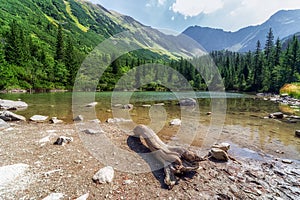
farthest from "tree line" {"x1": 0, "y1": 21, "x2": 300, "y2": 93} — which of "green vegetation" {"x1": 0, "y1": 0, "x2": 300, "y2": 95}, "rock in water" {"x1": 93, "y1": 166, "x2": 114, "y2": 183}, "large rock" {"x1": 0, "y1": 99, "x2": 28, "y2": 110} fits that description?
"rock in water" {"x1": 93, "y1": 166, "x2": 114, "y2": 183}

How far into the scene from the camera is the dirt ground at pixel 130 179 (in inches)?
174

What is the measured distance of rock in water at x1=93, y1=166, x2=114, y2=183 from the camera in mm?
4820

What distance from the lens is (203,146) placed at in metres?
8.59

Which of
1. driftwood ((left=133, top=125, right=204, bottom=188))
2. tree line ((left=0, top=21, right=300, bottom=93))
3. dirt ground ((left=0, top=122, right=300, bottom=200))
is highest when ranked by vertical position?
tree line ((left=0, top=21, right=300, bottom=93))

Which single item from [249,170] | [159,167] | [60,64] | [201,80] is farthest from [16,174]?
[201,80]

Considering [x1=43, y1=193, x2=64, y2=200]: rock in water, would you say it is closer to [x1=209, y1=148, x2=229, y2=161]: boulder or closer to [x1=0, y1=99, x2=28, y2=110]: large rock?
[x1=209, y1=148, x2=229, y2=161]: boulder

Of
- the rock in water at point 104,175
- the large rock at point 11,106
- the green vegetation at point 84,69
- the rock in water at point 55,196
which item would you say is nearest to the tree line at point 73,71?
the green vegetation at point 84,69

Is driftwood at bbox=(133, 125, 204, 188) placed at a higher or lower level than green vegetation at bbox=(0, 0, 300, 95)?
lower

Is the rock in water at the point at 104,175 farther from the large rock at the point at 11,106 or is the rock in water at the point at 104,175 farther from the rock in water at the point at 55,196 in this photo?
the large rock at the point at 11,106

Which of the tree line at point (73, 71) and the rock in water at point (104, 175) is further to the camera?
the tree line at point (73, 71)

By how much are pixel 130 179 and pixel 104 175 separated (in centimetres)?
72

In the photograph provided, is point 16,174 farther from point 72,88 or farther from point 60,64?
point 60,64

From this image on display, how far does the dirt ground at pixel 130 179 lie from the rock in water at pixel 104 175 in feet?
0.38

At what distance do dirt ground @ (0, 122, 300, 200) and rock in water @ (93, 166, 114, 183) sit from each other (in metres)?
0.12
